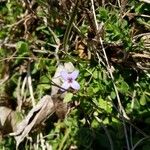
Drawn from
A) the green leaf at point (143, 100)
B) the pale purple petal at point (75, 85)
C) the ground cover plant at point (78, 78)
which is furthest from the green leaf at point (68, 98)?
the green leaf at point (143, 100)

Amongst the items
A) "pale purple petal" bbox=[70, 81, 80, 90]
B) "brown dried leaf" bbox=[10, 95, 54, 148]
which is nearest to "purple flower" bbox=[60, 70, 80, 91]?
"pale purple petal" bbox=[70, 81, 80, 90]

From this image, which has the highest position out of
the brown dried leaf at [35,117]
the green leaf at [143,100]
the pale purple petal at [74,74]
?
the pale purple petal at [74,74]

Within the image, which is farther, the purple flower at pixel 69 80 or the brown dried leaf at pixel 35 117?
the brown dried leaf at pixel 35 117

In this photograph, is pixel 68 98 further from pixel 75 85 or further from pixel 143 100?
pixel 143 100

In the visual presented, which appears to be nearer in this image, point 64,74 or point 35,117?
point 64,74

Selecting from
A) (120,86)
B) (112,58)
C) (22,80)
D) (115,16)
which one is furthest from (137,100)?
(22,80)

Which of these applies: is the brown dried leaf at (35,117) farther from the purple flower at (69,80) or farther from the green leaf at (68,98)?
the purple flower at (69,80)

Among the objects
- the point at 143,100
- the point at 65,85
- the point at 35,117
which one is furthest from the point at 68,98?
the point at 143,100

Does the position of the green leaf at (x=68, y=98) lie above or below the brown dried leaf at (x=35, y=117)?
above
